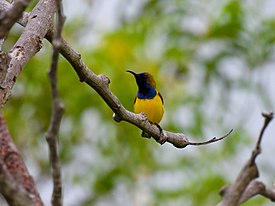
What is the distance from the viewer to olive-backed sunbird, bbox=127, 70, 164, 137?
2.84m

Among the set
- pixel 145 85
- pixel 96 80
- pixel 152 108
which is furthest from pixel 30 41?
pixel 145 85

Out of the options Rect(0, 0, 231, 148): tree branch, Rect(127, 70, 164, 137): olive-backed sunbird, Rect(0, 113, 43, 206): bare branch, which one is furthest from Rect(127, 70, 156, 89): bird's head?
Rect(0, 113, 43, 206): bare branch

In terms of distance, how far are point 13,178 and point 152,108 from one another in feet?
6.11

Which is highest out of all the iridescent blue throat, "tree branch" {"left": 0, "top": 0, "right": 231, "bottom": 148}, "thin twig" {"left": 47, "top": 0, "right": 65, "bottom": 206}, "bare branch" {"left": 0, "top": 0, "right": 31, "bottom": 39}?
the iridescent blue throat

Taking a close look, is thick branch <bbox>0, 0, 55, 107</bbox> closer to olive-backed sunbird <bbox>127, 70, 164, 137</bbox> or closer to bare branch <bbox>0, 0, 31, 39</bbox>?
bare branch <bbox>0, 0, 31, 39</bbox>

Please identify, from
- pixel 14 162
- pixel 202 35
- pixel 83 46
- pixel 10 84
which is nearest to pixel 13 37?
pixel 83 46

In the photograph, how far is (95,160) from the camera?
500 cm

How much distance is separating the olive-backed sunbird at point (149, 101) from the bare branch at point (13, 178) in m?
1.61

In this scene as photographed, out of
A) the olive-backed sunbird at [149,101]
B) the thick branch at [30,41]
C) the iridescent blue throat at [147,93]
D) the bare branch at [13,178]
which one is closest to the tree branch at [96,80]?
the thick branch at [30,41]

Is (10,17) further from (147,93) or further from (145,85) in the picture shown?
(145,85)

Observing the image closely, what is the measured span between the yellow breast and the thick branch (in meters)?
0.99

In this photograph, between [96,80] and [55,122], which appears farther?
[96,80]

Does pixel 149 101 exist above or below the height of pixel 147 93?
below

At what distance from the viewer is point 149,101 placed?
295 centimetres
